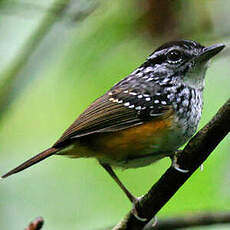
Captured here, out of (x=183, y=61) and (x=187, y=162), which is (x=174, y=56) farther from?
(x=187, y=162)

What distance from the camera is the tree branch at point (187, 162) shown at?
3381 mm

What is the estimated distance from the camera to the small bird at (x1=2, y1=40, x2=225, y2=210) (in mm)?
4562

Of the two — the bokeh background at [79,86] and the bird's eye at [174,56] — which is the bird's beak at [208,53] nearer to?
the bird's eye at [174,56]

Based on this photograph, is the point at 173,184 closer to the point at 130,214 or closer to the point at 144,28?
the point at 130,214

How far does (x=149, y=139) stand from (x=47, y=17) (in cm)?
143

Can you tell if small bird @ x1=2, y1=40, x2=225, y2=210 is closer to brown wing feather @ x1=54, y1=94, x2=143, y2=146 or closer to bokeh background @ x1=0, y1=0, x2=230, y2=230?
brown wing feather @ x1=54, y1=94, x2=143, y2=146

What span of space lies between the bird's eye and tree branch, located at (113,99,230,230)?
143 cm

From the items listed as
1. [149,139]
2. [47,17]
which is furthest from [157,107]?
[47,17]

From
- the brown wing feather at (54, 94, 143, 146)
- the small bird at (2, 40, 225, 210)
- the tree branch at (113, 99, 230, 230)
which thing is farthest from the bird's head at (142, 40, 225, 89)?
the tree branch at (113, 99, 230, 230)

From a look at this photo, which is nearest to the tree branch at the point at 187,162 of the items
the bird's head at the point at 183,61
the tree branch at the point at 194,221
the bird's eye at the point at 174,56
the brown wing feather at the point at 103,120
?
the tree branch at the point at 194,221

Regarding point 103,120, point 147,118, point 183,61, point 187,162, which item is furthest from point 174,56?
point 187,162

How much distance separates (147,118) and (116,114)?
0.28 metres

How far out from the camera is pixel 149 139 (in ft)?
14.9

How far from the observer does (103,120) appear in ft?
15.8
